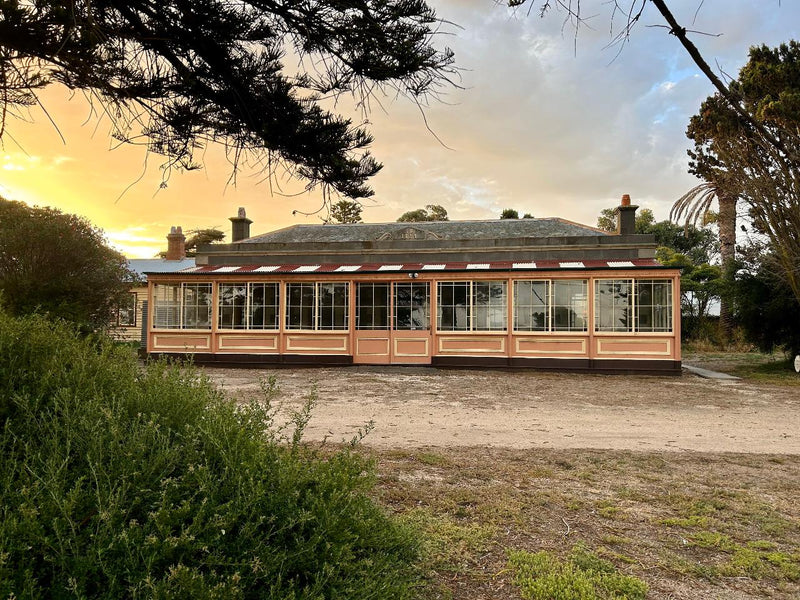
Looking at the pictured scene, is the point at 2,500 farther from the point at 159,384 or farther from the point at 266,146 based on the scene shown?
the point at 266,146

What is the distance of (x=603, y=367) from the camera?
13.1 meters

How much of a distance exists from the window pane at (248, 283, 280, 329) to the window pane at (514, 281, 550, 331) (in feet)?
23.8

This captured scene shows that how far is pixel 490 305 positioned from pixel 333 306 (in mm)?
4765

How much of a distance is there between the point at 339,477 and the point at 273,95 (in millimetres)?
2762

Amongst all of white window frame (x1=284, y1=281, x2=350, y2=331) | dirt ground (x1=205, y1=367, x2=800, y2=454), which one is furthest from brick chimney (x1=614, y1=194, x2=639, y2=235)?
white window frame (x1=284, y1=281, x2=350, y2=331)

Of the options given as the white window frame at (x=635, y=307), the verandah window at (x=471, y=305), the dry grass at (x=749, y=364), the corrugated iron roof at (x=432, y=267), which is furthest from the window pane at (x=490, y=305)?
the dry grass at (x=749, y=364)

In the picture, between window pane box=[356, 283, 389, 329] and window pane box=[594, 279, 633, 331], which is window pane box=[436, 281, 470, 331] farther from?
window pane box=[594, 279, 633, 331]

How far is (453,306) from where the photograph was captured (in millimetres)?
14430

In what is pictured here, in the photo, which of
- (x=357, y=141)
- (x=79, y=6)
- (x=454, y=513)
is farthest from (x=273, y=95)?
(x=454, y=513)

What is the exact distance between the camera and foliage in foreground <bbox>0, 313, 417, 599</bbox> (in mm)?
1619

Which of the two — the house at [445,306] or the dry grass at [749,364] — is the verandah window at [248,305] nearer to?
the house at [445,306]

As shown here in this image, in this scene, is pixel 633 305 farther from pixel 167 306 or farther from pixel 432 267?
pixel 167 306

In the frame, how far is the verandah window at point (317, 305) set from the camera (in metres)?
14.9

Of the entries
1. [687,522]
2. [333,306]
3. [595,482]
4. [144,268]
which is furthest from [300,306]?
[144,268]
